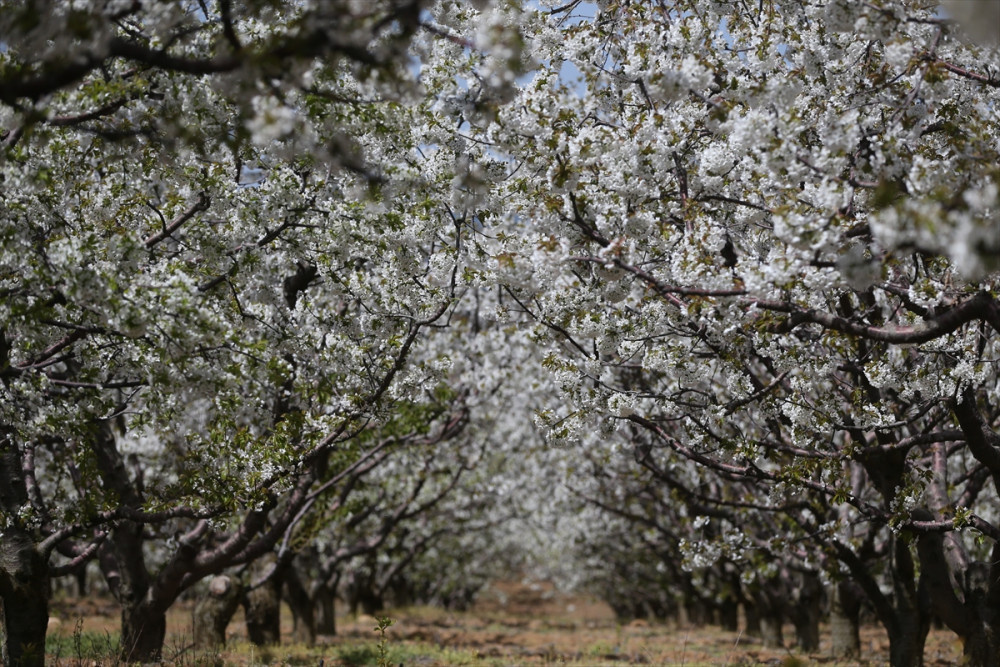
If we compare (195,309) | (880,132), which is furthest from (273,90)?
(880,132)

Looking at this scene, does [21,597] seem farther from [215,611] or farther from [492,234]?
[215,611]

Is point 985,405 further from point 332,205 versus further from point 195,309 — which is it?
point 195,309

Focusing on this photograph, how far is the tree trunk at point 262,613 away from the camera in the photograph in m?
14.4

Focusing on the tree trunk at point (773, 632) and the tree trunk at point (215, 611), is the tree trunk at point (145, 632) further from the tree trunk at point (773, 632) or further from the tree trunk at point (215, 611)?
the tree trunk at point (773, 632)

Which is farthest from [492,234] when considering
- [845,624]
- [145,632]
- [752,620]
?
[752,620]

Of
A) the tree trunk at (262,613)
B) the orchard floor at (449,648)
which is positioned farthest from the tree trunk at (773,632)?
the tree trunk at (262,613)

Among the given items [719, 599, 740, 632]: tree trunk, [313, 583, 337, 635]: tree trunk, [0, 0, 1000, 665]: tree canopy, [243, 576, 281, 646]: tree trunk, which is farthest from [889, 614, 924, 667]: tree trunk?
[719, 599, 740, 632]: tree trunk

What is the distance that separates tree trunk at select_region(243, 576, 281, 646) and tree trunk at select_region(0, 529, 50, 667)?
731 centimetres

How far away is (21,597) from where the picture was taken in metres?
7.06

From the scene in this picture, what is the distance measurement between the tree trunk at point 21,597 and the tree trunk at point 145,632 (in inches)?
117

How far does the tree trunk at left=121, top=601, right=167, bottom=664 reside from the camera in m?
10.1

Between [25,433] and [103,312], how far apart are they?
223 cm

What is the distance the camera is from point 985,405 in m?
10.1

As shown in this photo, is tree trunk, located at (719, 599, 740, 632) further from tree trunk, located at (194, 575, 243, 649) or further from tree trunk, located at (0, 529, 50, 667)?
tree trunk, located at (0, 529, 50, 667)
